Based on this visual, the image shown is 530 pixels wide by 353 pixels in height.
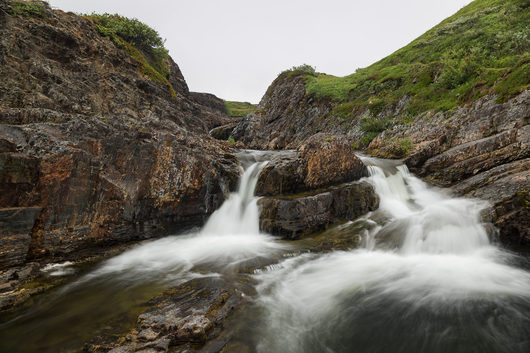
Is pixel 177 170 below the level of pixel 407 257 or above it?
above

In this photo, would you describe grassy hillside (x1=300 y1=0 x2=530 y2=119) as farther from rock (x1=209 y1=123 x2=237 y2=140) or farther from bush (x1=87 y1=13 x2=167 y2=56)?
bush (x1=87 y1=13 x2=167 y2=56)

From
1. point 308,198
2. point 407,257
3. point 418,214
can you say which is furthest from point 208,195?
point 418,214

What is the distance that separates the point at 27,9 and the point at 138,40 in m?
7.80

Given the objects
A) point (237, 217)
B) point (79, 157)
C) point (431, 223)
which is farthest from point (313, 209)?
point (79, 157)

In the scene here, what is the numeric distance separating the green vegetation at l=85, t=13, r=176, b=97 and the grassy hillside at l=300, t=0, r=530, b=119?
18.0 metres

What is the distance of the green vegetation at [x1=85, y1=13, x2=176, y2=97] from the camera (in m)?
15.8

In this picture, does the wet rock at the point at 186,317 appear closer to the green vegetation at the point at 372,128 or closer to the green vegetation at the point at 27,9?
the green vegetation at the point at 27,9

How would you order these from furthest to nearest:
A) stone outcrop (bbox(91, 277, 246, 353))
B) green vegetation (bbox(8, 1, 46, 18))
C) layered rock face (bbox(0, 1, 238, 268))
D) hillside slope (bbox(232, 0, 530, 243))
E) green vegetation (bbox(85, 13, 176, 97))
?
green vegetation (bbox(85, 13, 176, 97)), green vegetation (bbox(8, 1, 46, 18)), hillside slope (bbox(232, 0, 530, 243)), layered rock face (bbox(0, 1, 238, 268)), stone outcrop (bbox(91, 277, 246, 353))

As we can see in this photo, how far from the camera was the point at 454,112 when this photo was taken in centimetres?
1288

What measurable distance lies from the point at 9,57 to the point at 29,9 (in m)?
3.74

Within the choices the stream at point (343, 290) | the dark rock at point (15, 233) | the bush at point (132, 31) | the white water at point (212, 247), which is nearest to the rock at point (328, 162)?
the stream at point (343, 290)

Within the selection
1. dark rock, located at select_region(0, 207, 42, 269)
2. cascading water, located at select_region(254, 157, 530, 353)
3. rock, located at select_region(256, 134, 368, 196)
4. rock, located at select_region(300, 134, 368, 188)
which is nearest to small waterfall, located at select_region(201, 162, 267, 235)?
rock, located at select_region(256, 134, 368, 196)

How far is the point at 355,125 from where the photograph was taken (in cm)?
2091

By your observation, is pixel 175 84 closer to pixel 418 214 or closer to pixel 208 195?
pixel 208 195
